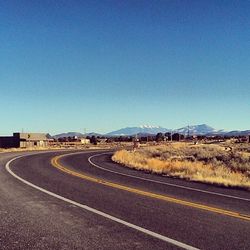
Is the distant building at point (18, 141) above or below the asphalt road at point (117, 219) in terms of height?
above

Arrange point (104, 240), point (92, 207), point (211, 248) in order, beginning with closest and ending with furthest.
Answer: point (211, 248) → point (104, 240) → point (92, 207)

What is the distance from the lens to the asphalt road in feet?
24.4

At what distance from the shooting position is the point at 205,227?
8.66m

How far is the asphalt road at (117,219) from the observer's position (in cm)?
743

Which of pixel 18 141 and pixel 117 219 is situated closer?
pixel 117 219

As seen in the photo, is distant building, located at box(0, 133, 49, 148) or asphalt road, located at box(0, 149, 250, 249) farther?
distant building, located at box(0, 133, 49, 148)

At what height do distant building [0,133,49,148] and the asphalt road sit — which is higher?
distant building [0,133,49,148]

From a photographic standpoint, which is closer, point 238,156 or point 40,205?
point 40,205

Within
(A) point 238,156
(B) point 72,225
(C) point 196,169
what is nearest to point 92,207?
(B) point 72,225

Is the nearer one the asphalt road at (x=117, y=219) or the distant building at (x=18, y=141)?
the asphalt road at (x=117, y=219)

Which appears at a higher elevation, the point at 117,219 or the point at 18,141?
the point at 18,141

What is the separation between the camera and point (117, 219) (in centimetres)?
941

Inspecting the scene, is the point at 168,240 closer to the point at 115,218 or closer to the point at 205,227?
the point at 205,227

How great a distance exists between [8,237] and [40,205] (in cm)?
354
